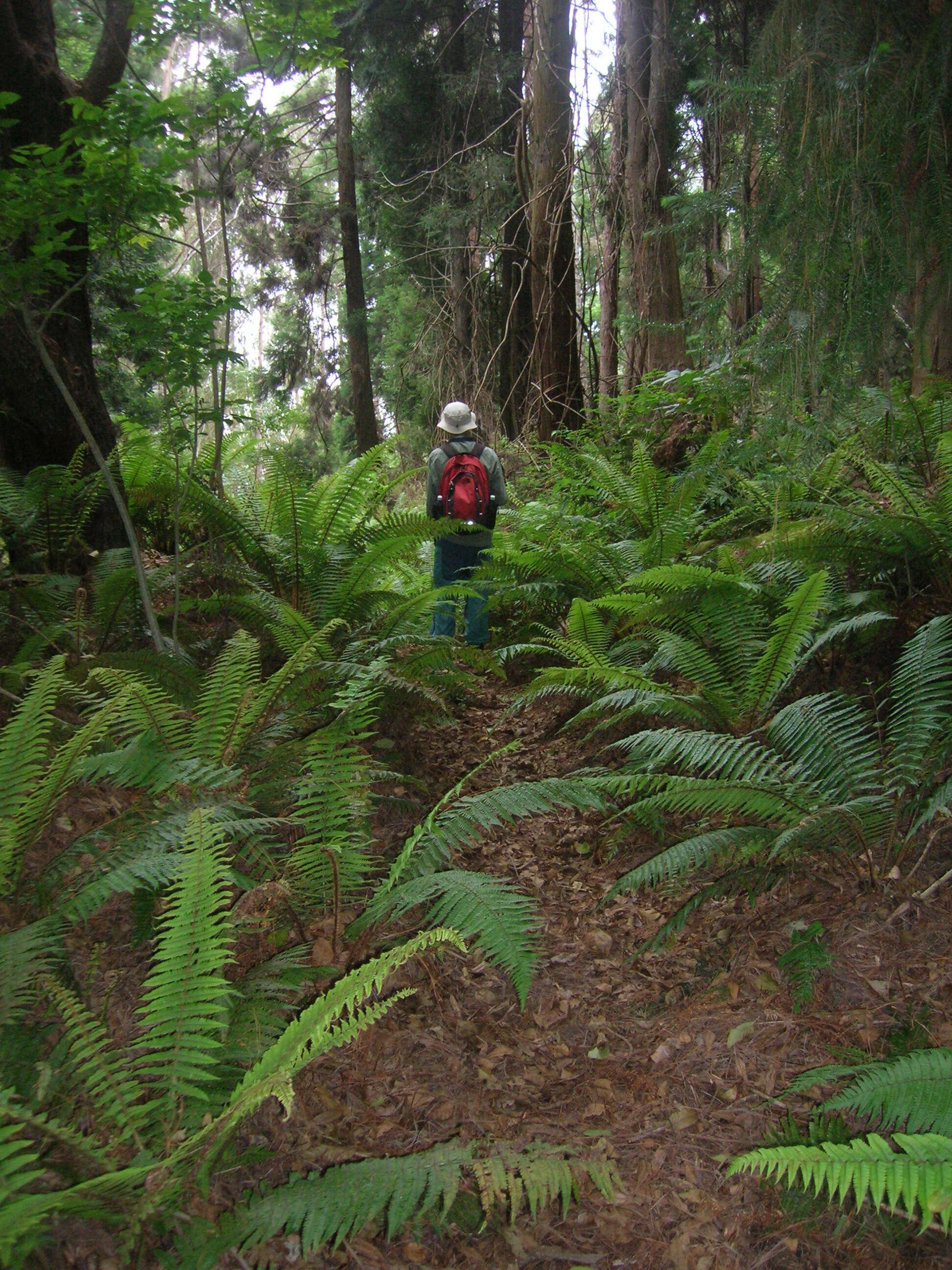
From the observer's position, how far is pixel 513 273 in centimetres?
870

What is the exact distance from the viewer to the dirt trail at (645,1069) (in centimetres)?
158

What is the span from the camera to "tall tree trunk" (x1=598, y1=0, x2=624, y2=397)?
7926 mm

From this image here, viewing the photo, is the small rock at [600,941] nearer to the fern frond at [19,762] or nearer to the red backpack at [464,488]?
the fern frond at [19,762]

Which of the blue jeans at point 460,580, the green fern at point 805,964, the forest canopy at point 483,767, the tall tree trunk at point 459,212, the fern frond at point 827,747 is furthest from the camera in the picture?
the tall tree trunk at point 459,212

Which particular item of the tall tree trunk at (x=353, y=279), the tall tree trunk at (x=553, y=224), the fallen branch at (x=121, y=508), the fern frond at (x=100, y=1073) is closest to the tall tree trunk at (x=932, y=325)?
the fallen branch at (x=121, y=508)

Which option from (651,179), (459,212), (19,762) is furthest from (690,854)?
(459,212)

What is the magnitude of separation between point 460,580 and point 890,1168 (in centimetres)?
418

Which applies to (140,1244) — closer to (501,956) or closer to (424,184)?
(501,956)

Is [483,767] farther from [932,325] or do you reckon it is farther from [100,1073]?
[932,325]

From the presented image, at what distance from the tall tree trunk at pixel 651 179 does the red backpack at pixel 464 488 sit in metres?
3.30

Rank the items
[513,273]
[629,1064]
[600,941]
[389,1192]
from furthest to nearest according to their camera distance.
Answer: [513,273], [600,941], [629,1064], [389,1192]

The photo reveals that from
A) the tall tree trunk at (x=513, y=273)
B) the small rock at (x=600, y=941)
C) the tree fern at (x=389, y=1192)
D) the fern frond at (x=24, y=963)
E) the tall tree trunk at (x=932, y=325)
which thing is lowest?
the small rock at (x=600, y=941)

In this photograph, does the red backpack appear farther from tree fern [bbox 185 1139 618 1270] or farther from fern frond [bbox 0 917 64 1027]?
tree fern [bbox 185 1139 618 1270]

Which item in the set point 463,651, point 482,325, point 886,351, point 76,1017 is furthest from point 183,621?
point 482,325
